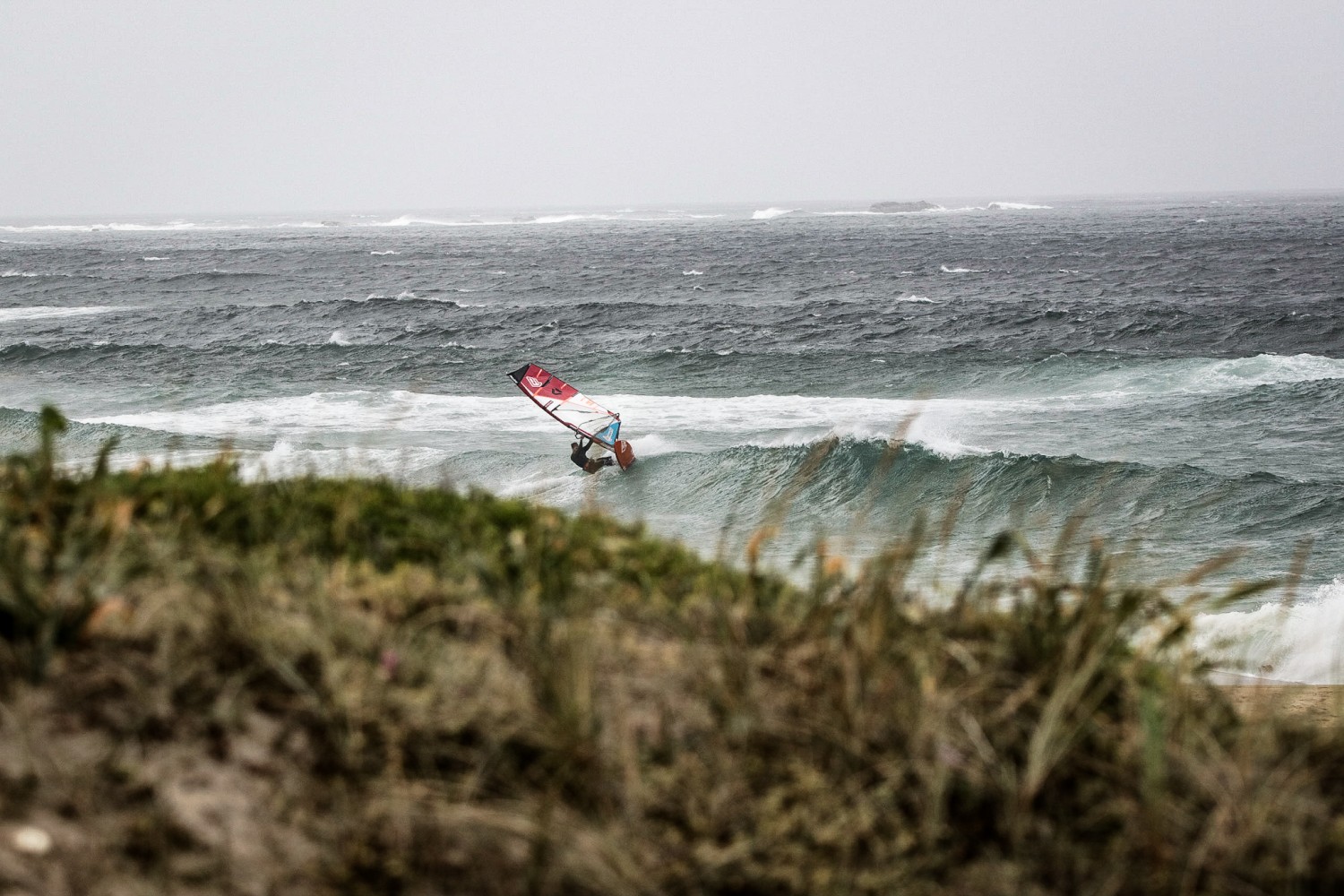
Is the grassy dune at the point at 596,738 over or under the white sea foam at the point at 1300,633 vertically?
over

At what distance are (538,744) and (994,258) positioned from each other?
74.1 metres

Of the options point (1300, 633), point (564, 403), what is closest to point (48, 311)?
point (564, 403)

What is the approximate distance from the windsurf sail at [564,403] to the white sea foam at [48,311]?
111 ft

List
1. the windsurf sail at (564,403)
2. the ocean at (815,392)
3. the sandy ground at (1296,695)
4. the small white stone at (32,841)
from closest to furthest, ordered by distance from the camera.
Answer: the small white stone at (32,841) → the sandy ground at (1296,695) → the ocean at (815,392) → the windsurf sail at (564,403)

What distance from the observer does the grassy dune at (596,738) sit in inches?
99.6

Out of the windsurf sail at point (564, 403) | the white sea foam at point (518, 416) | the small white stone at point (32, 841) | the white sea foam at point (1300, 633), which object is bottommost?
the white sea foam at point (1300, 633)

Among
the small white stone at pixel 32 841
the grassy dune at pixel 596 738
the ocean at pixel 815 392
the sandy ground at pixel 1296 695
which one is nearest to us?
the small white stone at pixel 32 841

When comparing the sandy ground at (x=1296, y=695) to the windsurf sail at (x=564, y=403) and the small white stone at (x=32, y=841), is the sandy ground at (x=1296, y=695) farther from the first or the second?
the windsurf sail at (x=564, y=403)

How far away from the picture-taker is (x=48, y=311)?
51.0 metres

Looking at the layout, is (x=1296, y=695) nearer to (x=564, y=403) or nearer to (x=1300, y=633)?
(x=1300, y=633)

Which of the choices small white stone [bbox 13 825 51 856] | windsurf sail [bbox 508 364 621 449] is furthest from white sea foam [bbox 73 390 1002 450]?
small white stone [bbox 13 825 51 856]

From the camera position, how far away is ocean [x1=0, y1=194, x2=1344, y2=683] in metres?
16.6

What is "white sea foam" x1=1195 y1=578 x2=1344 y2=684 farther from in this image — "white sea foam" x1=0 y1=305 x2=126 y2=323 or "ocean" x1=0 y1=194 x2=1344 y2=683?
"white sea foam" x1=0 y1=305 x2=126 y2=323

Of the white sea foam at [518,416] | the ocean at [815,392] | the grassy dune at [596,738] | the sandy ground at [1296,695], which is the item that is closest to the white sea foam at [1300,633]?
the ocean at [815,392]
